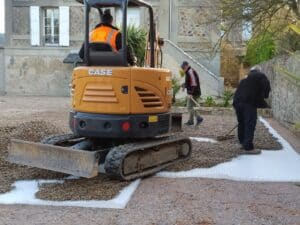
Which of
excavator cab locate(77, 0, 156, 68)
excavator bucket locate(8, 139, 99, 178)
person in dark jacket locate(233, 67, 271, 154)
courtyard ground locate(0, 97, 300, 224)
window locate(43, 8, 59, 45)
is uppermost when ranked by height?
window locate(43, 8, 59, 45)

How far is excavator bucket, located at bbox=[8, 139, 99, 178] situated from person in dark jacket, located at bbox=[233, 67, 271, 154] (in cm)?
413

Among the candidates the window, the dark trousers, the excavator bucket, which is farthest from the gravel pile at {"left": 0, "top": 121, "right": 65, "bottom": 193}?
the window

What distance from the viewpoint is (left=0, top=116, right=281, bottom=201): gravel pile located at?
769cm

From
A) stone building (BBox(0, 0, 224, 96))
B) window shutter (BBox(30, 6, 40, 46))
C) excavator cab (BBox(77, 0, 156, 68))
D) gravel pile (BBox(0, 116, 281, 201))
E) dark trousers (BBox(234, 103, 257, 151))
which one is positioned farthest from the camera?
window shutter (BBox(30, 6, 40, 46))

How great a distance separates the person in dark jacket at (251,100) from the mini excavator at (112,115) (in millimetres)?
2611

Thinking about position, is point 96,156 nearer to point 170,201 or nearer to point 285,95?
point 170,201

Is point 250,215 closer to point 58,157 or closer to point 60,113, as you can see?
point 58,157

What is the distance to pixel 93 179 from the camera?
8.48 metres

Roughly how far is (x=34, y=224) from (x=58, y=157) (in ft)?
6.30

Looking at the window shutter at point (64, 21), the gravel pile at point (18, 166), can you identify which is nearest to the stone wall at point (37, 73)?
the window shutter at point (64, 21)

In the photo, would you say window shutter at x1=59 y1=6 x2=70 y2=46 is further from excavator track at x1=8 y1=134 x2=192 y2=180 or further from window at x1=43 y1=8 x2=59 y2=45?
excavator track at x1=8 y1=134 x2=192 y2=180

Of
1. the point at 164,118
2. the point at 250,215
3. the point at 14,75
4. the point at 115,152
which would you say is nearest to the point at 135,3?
the point at 164,118

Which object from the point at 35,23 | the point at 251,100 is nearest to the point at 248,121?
the point at 251,100

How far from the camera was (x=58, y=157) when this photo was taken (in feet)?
26.9
